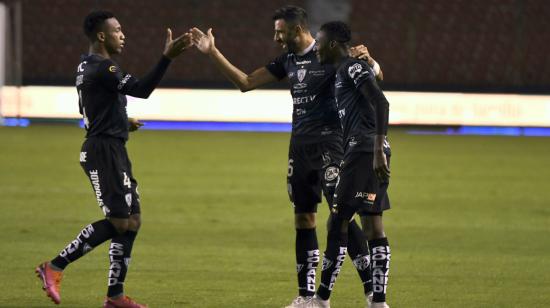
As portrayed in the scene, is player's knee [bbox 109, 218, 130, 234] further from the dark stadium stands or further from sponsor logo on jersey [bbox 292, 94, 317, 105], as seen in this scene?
the dark stadium stands

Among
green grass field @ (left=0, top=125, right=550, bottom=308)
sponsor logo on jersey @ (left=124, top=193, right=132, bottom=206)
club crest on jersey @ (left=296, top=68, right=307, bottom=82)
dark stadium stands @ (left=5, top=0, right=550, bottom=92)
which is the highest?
dark stadium stands @ (left=5, top=0, right=550, bottom=92)

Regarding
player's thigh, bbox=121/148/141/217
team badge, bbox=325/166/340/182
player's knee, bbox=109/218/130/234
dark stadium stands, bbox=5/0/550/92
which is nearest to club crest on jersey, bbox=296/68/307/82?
team badge, bbox=325/166/340/182

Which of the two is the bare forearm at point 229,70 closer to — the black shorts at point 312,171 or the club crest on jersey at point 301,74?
the club crest on jersey at point 301,74

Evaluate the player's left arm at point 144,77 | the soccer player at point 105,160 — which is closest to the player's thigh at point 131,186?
the soccer player at point 105,160

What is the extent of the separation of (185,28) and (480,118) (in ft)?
30.6

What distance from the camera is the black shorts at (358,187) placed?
22.6 feet

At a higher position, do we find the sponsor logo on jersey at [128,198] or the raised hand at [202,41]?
the raised hand at [202,41]

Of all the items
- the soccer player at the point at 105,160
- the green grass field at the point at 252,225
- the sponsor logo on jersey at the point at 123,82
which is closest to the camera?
the sponsor logo on jersey at the point at 123,82

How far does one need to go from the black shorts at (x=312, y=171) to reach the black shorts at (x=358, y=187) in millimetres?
377

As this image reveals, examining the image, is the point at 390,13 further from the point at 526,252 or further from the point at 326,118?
the point at 326,118

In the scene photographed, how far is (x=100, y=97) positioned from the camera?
704 centimetres

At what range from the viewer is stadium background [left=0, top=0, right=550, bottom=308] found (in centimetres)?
846

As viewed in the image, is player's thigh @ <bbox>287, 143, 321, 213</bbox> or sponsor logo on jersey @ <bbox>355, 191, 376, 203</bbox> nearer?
sponsor logo on jersey @ <bbox>355, 191, 376, 203</bbox>

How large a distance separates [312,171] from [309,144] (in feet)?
0.63
